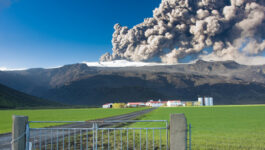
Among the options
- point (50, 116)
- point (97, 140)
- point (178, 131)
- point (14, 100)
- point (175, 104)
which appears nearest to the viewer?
point (178, 131)

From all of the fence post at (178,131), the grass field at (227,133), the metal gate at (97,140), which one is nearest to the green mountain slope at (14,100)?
the grass field at (227,133)

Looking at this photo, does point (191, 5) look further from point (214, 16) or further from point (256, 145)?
point (256, 145)

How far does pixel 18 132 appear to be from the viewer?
9.43 metres

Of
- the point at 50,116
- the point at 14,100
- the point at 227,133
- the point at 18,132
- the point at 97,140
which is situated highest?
the point at 18,132

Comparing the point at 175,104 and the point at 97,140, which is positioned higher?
the point at 97,140

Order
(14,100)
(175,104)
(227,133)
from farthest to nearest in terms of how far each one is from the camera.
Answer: (175,104) < (14,100) < (227,133)

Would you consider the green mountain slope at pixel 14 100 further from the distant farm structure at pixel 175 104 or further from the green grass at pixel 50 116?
the green grass at pixel 50 116

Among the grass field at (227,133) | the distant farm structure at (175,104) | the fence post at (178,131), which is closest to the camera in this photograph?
the fence post at (178,131)

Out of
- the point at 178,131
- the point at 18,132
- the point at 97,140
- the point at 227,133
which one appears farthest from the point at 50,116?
the point at 178,131

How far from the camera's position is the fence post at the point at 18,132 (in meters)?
9.40

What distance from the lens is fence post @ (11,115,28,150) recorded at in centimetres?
940

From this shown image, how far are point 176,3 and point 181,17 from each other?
11.7 metres

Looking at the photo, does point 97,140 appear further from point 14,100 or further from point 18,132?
point 14,100

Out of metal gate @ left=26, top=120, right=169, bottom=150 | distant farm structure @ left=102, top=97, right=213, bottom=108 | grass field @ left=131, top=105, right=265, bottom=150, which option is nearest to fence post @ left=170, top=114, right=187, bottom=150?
metal gate @ left=26, top=120, right=169, bottom=150
